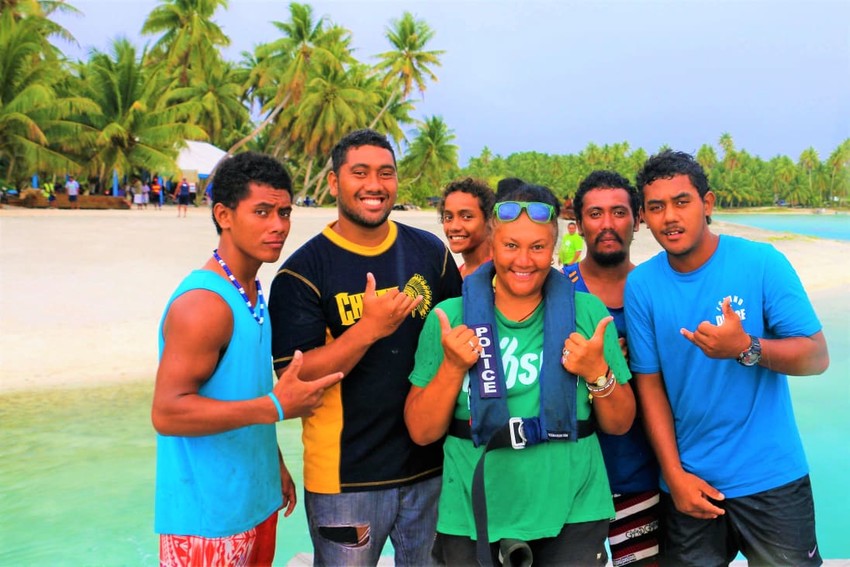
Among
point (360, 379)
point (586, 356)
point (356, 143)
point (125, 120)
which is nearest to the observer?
point (586, 356)

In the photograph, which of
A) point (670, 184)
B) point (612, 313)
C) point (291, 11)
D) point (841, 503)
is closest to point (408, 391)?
point (612, 313)

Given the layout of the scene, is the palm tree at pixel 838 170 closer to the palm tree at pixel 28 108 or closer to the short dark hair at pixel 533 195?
the palm tree at pixel 28 108

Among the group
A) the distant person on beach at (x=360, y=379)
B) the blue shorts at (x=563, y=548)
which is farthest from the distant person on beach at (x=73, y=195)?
the blue shorts at (x=563, y=548)

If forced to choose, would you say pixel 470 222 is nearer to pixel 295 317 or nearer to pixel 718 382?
pixel 295 317

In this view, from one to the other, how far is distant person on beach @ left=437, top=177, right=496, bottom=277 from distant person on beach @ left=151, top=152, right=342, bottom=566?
5.14 ft

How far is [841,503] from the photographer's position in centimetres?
712

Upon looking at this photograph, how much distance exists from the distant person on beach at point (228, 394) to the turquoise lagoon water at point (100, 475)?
3665 mm

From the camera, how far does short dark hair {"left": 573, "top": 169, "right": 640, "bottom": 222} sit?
3303 mm

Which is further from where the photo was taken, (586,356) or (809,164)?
(809,164)

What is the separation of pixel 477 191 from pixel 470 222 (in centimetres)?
21

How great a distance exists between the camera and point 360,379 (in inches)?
114

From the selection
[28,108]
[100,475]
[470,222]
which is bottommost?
[100,475]

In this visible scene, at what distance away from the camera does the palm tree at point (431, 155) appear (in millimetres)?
57531

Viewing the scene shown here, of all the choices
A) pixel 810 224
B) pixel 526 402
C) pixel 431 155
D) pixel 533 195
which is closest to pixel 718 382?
pixel 526 402
